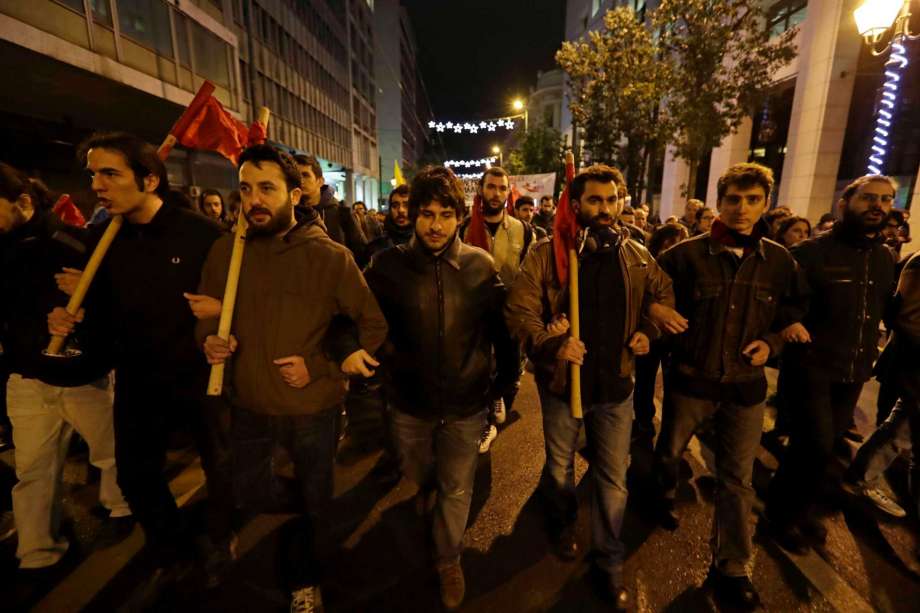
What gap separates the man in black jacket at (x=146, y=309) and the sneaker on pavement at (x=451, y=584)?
165cm

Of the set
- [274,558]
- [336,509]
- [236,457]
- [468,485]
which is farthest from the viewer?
[336,509]

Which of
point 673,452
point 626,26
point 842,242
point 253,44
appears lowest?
point 673,452

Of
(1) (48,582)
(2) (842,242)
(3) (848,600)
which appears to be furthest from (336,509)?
(2) (842,242)

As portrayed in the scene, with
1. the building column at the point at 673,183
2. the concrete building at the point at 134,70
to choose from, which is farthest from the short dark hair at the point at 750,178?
the building column at the point at 673,183

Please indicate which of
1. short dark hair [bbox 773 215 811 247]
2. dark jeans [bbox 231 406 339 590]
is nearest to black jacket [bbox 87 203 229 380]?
dark jeans [bbox 231 406 339 590]

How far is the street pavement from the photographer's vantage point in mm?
2594

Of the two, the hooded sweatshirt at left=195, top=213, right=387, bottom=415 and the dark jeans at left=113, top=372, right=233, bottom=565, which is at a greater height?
the hooded sweatshirt at left=195, top=213, right=387, bottom=415

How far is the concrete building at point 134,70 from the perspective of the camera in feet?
33.1

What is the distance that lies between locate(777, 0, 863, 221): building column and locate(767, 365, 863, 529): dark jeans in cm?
1272

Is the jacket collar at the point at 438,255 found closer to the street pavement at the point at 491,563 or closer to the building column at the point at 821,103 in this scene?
the street pavement at the point at 491,563

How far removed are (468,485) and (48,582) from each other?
2.60 metres

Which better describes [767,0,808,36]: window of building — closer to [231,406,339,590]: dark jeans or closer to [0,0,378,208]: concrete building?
[231,406,339,590]: dark jeans

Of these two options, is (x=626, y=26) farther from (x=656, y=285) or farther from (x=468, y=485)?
(x=468, y=485)

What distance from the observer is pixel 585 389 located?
8.51 ft
